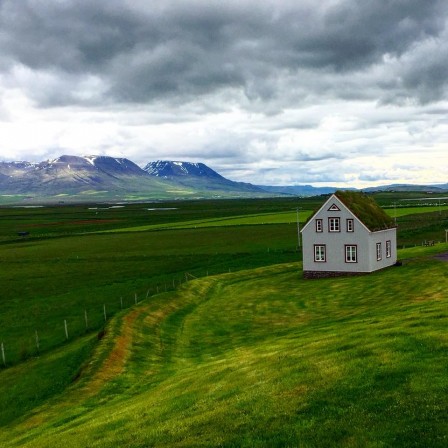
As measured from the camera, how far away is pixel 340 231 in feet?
228

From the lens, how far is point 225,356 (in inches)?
1364

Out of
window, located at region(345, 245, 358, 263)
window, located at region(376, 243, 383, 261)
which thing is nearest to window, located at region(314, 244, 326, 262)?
window, located at region(345, 245, 358, 263)

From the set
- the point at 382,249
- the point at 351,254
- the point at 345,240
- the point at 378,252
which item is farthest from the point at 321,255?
the point at 382,249

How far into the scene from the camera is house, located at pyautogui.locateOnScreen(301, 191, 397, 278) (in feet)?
223

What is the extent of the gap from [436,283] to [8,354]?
40.4 metres

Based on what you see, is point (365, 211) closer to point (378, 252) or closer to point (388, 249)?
point (378, 252)

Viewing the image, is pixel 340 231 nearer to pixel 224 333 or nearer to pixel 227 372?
pixel 224 333

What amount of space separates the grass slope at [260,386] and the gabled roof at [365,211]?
20.7 metres

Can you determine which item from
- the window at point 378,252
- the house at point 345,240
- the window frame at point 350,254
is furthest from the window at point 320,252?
the window at point 378,252

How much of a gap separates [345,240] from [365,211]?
17.6 ft

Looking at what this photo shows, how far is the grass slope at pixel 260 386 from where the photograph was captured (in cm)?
1673

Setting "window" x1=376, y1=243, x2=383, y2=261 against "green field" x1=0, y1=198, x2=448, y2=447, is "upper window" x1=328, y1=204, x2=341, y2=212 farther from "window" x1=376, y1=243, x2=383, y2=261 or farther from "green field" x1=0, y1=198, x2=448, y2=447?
"green field" x1=0, y1=198, x2=448, y2=447

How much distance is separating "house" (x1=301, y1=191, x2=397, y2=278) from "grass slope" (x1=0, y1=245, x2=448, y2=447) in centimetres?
1884

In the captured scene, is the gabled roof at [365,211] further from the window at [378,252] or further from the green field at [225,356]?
the green field at [225,356]
